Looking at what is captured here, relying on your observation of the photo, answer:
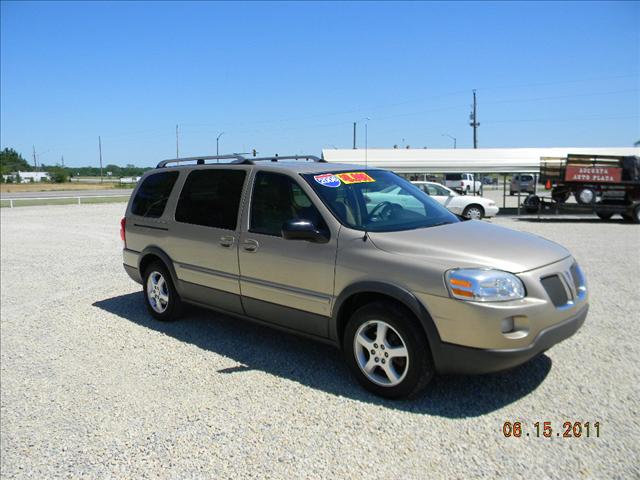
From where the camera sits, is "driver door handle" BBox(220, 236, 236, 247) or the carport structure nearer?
"driver door handle" BBox(220, 236, 236, 247)

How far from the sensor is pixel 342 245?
13.5ft

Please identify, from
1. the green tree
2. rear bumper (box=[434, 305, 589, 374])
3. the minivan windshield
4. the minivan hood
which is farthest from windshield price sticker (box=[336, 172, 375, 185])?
the green tree

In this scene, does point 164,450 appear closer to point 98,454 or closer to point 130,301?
point 98,454

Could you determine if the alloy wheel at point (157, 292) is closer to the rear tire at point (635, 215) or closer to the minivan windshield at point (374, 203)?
the minivan windshield at point (374, 203)

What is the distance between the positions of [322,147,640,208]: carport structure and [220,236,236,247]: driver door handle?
2501cm

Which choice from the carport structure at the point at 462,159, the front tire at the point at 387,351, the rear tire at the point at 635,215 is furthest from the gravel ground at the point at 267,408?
the carport structure at the point at 462,159

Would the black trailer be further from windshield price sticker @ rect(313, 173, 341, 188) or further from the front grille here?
windshield price sticker @ rect(313, 173, 341, 188)

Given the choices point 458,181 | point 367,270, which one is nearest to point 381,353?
point 367,270

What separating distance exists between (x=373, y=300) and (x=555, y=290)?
131 cm

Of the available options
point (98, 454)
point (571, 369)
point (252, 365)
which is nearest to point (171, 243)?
point (252, 365)

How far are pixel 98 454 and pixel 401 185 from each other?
3.52m

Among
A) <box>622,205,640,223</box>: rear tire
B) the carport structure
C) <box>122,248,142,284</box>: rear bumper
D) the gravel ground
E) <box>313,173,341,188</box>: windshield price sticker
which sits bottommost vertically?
the gravel ground

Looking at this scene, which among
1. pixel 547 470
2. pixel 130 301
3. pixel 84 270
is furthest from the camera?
pixel 84 270

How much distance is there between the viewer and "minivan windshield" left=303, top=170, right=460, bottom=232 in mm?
4352
